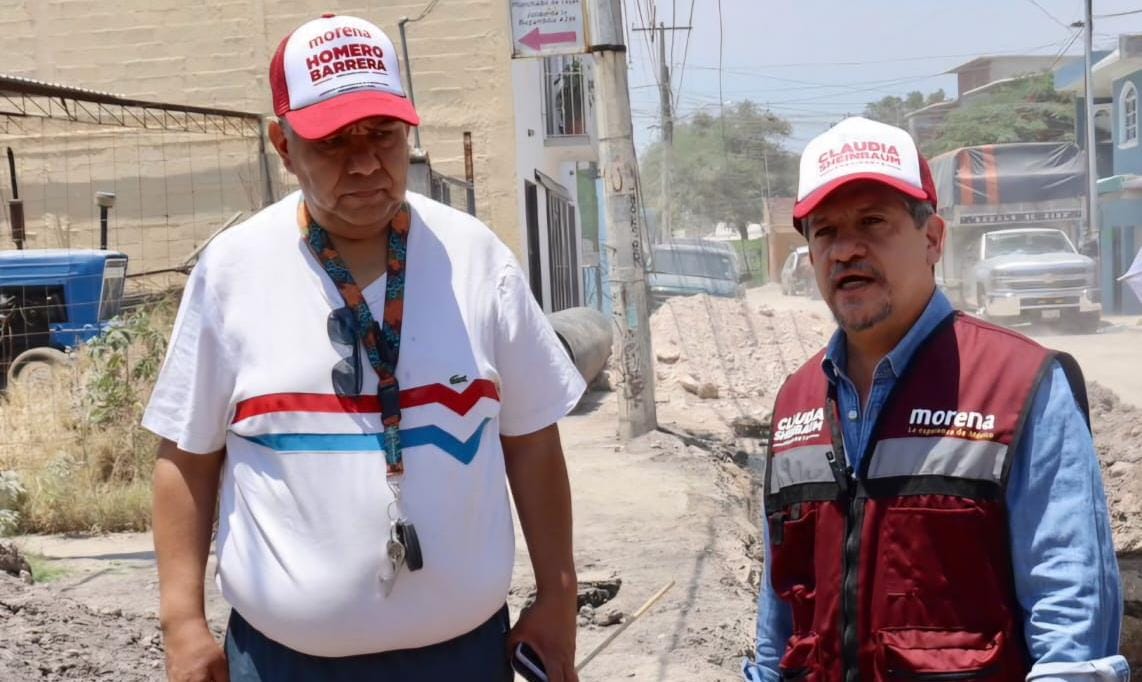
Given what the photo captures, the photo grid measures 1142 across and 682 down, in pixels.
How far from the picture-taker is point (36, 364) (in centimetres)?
1310

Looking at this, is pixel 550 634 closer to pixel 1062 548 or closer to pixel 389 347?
pixel 389 347

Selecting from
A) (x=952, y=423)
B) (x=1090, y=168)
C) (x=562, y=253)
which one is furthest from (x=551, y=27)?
(x=1090, y=168)

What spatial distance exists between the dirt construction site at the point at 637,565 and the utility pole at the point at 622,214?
1.58ft

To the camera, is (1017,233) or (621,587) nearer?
(621,587)

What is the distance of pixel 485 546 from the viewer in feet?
8.27

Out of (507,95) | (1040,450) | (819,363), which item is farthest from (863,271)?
(507,95)

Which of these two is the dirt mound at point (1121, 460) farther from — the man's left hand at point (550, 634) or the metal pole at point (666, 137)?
the metal pole at point (666, 137)

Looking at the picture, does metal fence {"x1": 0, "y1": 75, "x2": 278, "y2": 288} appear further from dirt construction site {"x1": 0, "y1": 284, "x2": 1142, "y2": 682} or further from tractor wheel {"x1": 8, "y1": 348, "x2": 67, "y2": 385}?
dirt construction site {"x1": 0, "y1": 284, "x2": 1142, "y2": 682}

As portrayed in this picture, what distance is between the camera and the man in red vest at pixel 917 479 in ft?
6.97

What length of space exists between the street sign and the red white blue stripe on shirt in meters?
9.88

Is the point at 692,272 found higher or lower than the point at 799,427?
lower

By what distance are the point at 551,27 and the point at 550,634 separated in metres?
9.95

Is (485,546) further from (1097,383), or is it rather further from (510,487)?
(1097,383)

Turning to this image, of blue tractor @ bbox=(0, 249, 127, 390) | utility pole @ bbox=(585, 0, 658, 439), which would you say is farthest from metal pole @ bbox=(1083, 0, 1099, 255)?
blue tractor @ bbox=(0, 249, 127, 390)
